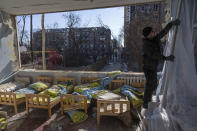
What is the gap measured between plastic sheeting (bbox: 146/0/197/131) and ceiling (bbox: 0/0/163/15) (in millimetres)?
2359

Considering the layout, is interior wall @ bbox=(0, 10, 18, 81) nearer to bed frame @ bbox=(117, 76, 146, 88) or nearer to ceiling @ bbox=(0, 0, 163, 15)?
ceiling @ bbox=(0, 0, 163, 15)

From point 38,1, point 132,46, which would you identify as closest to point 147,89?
point 38,1

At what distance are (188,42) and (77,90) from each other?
9.82ft

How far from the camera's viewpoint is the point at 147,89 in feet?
7.61

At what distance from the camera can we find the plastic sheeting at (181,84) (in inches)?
63.1

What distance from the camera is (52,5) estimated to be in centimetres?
398

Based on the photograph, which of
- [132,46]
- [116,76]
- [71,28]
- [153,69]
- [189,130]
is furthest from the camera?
[71,28]

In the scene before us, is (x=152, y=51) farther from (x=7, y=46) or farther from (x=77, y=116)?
(x=7, y=46)

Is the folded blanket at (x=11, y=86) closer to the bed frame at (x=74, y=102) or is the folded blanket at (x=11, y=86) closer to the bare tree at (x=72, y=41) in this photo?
the bed frame at (x=74, y=102)

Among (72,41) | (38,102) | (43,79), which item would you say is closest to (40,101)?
(38,102)

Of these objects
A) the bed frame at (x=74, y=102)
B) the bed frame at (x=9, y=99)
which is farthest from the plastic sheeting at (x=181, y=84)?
the bed frame at (x=9, y=99)

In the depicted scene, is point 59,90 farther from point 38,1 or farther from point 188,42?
point 188,42

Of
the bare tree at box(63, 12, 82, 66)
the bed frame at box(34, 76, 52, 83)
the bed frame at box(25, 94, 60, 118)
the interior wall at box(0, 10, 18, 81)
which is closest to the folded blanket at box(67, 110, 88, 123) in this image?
the bed frame at box(25, 94, 60, 118)

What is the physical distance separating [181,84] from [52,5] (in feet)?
13.9
